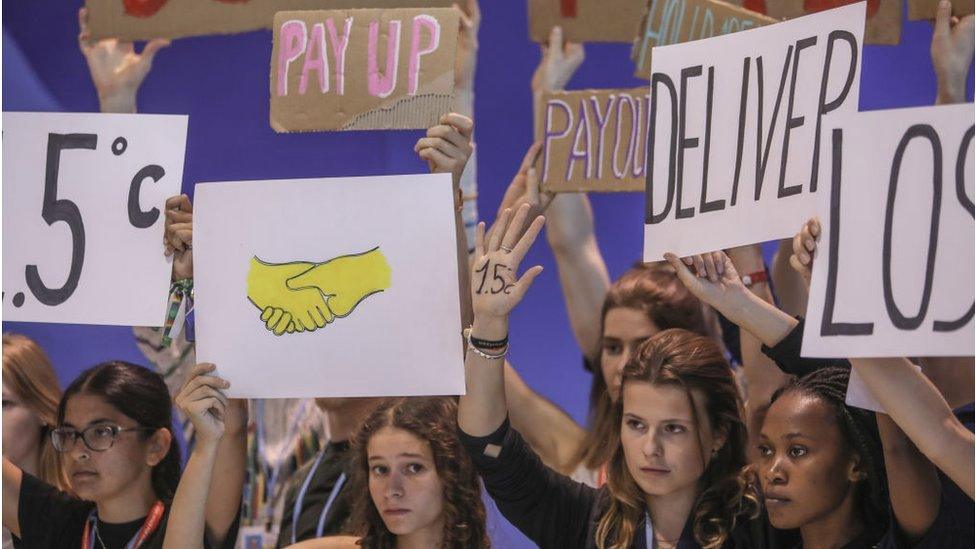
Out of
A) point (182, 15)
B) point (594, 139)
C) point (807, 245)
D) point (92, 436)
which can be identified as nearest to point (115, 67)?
point (182, 15)

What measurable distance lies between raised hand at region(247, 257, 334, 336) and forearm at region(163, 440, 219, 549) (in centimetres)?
22

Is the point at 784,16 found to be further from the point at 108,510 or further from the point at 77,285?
the point at 108,510

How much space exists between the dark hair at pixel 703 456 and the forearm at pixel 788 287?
671 millimetres

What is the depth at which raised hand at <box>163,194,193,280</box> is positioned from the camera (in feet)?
7.34

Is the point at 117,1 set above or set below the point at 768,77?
above

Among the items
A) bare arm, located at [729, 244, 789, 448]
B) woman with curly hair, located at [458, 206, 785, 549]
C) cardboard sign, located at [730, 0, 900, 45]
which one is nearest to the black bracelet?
woman with curly hair, located at [458, 206, 785, 549]

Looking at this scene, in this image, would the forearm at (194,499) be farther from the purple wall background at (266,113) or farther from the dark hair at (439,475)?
the purple wall background at (266,113)

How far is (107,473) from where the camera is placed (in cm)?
242

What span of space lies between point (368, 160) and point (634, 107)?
4.39ft

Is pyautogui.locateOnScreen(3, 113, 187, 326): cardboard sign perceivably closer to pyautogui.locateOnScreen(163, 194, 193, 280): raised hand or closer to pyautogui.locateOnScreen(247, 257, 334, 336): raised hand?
pyautogui.locateOnScreen(163, 194, 193, 280): raised hand

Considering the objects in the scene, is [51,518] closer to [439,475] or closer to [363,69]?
[439,475]

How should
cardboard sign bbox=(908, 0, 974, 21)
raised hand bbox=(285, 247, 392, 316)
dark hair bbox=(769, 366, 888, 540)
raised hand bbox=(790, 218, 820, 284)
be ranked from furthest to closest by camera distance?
1. cardboard sign bbox=(908, 0, 974, 21)
2. raised hand bbox=(285, 247, 392, 316)
3. dark hair bbox=(769, 366, 888, 540)
4. raised hand bbox=(790, 218, 820, 284)

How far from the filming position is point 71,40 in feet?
12.6

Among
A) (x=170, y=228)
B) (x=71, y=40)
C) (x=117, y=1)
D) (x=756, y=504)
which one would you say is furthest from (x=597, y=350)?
(x=71, y=40)
